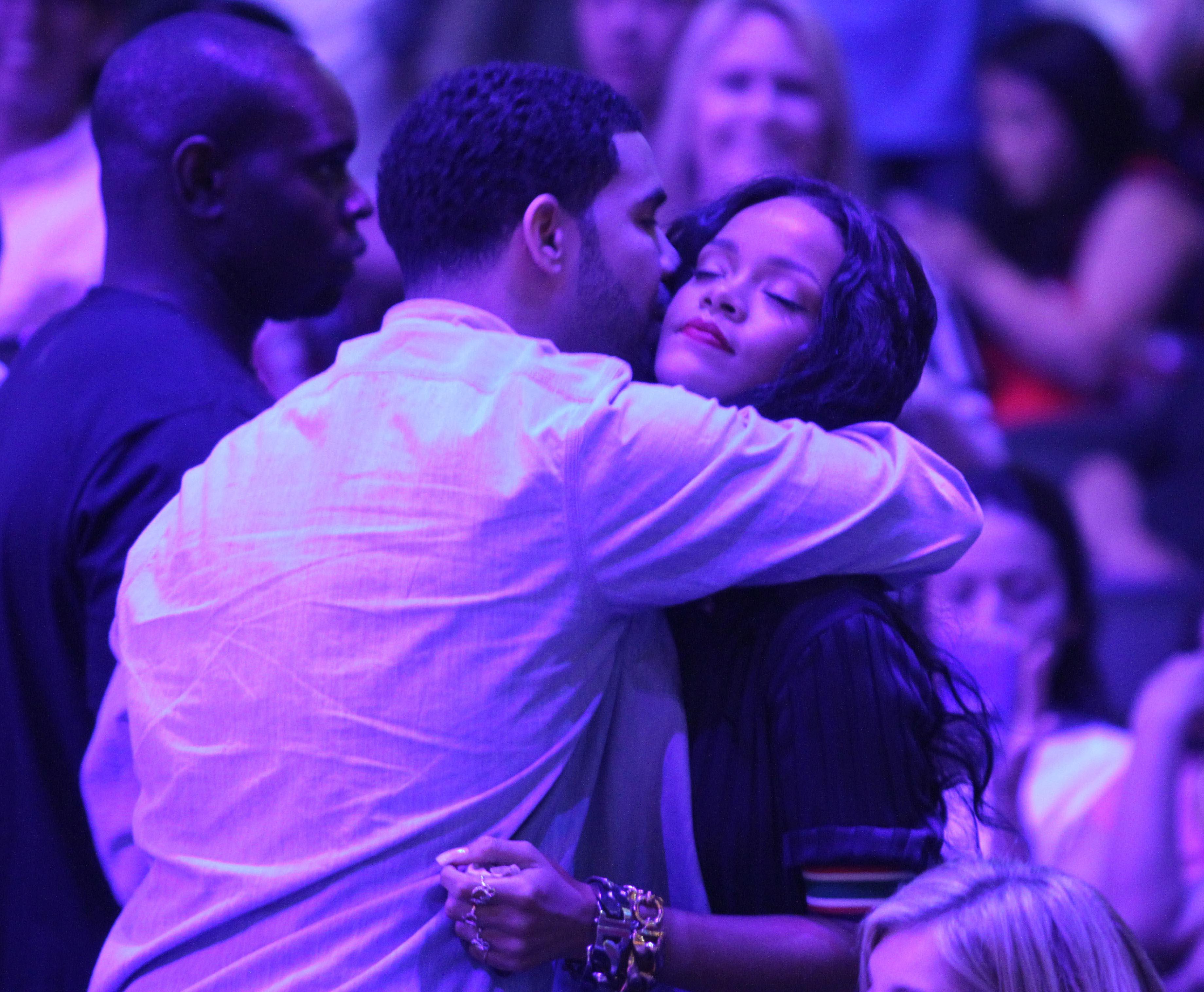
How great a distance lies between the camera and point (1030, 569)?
3.04 m

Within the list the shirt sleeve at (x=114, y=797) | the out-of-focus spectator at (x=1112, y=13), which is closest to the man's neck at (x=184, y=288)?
the shirt sleeve at (x=114, y=797)

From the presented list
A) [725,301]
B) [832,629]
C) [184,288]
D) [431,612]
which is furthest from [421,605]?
[184,288]

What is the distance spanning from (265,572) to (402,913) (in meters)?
0.34

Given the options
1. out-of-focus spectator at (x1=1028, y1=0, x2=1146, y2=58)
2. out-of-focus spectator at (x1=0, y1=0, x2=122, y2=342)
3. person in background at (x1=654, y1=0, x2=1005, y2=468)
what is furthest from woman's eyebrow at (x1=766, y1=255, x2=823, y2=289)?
out-of-focus spectator at (x1=1028, y1=0, x2=1146, y2=58)

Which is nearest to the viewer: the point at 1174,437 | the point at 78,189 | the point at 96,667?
the point at 96,667

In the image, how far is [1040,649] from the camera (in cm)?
288

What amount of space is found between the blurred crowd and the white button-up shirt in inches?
19.1

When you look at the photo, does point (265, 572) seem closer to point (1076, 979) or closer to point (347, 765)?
point (347, 765)

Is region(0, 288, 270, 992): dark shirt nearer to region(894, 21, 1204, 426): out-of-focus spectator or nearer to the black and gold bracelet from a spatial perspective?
the black and gold bracelet

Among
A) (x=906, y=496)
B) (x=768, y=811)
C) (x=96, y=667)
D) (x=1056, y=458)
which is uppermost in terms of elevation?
(x=906, y=496)

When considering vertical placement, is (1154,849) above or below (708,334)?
below

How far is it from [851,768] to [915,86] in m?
3.73

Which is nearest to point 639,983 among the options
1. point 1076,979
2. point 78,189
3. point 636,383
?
point 1076,979

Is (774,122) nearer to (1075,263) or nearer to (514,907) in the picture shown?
(1075,263)
